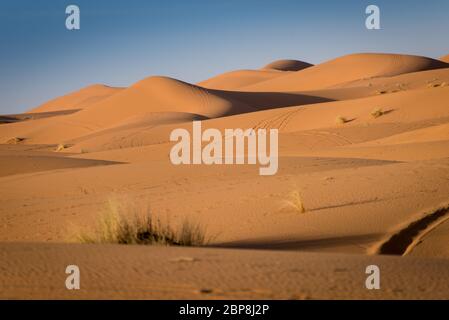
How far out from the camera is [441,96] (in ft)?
100

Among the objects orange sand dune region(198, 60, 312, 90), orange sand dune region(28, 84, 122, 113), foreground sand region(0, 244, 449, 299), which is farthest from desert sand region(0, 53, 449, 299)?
orange sand dune region(28, 84, 122, 113)

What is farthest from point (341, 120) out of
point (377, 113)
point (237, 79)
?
point (237, 79)

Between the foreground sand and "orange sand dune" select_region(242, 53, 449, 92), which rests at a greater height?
"orange sand dune" select_region(242, 53, 449, 92)

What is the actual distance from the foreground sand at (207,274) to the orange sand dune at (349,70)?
3157 inches

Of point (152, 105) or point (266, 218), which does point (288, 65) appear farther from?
point (266, 218)

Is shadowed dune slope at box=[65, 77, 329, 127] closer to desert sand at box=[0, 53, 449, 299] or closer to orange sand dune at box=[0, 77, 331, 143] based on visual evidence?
orange sand dune at box=[0, 77, 331, 143]

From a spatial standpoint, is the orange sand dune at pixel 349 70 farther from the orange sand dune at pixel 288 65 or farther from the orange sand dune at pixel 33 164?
the orange sand dune at pixel 288 65

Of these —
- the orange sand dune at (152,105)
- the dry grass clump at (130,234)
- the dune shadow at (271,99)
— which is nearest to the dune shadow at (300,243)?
the dry grass clump at (130,234)

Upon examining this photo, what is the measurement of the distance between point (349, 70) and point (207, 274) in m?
89.1

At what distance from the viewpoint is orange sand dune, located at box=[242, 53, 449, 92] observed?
8588cm

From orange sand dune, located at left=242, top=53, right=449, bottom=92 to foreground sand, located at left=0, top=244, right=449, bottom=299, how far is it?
8020cm

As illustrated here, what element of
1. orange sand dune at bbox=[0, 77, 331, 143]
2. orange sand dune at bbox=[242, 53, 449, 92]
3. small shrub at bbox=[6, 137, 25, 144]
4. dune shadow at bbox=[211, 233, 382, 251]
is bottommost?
dune shadow at bbox=[211, 233, 382, 251]
